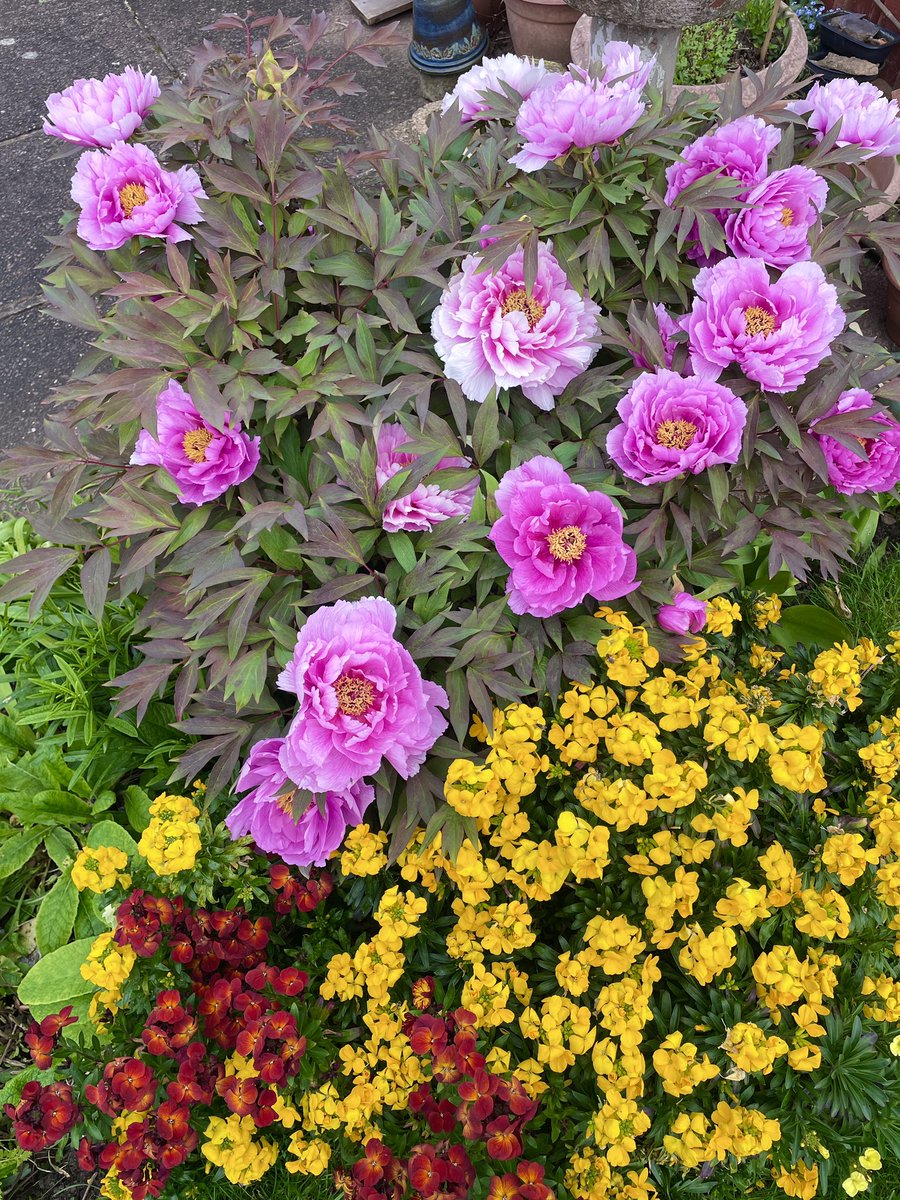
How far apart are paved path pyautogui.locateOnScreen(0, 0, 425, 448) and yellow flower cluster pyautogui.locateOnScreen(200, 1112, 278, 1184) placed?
7.95 feet

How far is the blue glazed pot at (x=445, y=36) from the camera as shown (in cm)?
374

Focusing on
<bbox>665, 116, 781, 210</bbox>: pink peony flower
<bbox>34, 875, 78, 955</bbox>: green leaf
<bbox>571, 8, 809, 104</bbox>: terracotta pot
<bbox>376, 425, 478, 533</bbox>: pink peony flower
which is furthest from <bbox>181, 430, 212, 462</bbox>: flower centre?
<bbox>571, 8, 809, 104</bbox>: terracotta pot

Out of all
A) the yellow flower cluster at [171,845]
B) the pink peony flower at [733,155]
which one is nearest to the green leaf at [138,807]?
the yellow flower cluster at [171,845]

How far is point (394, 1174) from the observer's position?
1.43 meters

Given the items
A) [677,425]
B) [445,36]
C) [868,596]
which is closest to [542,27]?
[445,36]

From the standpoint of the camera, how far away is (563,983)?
4.81 feet

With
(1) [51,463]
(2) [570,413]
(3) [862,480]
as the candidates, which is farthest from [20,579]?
(3) [862,480]

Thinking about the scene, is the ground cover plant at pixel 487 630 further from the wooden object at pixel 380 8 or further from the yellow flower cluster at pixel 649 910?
the wooden object at pixel 380 8

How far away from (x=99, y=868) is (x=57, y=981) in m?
0.51

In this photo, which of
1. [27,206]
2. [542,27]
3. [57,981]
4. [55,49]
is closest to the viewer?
[57,981]

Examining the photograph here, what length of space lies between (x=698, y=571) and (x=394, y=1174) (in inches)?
46.9

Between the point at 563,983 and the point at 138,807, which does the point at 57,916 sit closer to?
the point at 138,807

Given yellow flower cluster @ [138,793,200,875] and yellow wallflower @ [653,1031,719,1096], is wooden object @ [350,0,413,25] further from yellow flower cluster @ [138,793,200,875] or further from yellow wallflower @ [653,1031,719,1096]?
yellow wallflower @ [653,1031,719,1096]

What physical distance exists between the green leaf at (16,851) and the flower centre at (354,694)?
1.31 m
